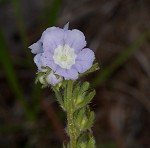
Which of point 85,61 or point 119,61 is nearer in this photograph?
point 85,61

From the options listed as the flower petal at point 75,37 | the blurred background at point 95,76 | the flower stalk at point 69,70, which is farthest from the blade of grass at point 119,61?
the flower petal at point 75,37

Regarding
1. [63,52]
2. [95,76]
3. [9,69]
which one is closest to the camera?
[63,52]

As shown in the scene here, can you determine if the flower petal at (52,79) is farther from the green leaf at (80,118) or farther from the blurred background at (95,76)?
the blurred background at (95,76)

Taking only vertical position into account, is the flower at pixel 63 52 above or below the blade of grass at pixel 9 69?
below

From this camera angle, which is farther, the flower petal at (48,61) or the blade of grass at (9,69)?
the blade of grass at (9,69)

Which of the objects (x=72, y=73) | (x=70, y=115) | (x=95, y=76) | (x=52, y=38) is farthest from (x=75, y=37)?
(x=95, y=76)

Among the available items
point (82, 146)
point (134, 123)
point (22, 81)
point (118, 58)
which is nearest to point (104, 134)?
point (134, 123)

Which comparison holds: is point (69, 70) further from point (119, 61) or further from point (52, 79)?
point (119, 61)
